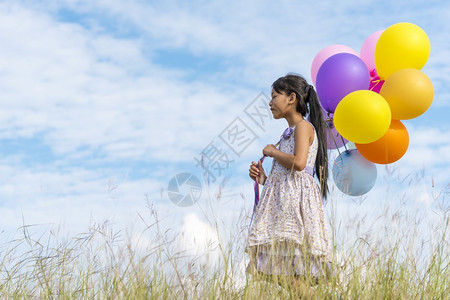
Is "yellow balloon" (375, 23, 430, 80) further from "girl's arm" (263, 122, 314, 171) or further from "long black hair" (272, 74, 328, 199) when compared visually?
"girl's arm" (263, 122, 314, 171)

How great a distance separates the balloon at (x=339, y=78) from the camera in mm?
3395

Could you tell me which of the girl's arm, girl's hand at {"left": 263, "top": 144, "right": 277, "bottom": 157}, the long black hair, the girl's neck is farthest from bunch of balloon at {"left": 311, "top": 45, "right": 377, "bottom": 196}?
girl's hand at {"left": 263, "top": 144, "right": 277, "bottom": 157}

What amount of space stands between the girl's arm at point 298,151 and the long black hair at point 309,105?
6.5 inches

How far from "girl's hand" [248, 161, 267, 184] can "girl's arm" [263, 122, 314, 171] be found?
0.18 meters

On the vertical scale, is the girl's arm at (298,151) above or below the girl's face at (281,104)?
below

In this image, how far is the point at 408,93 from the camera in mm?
3250

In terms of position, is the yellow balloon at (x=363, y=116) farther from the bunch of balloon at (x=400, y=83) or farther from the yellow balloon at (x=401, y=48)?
the yellow balloon at (x=401, y=48)

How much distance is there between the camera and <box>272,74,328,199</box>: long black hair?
311 centimetres

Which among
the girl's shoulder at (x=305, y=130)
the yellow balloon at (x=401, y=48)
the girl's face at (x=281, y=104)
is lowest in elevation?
the girl's shoulder at (x=305, y=130)

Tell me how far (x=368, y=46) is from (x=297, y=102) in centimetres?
122

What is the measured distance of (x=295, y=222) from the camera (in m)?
2.80

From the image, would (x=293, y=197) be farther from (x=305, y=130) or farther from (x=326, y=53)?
(x=326, y=53)

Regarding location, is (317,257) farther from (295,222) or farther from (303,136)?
(303,136)

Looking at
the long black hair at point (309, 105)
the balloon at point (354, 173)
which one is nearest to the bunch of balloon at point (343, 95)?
the balloon at point (354, 173)
